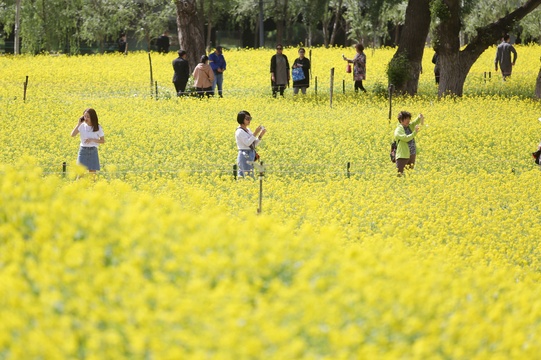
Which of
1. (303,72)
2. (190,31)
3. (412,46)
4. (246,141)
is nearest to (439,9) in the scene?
(412,46)

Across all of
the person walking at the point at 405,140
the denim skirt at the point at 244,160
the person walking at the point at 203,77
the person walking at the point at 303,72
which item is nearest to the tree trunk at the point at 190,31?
the person walking at the point at 203,77

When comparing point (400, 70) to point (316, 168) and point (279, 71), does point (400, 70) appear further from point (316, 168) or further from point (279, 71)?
point (316, 168)

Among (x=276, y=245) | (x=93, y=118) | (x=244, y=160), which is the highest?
(x=276, y=245)

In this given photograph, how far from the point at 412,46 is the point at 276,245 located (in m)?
24.4

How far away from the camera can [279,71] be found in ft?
98.3

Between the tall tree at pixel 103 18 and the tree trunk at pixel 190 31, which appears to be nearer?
the tree trunk at pixel 190 31

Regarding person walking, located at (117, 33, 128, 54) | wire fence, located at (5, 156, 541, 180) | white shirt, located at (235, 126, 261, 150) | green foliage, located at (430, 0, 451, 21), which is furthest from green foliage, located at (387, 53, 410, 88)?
person walking, located at (117, 33, 128, 54)

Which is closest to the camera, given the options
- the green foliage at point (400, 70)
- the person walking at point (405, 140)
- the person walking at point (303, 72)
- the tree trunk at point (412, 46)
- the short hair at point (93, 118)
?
the short hair at point (93, 118)

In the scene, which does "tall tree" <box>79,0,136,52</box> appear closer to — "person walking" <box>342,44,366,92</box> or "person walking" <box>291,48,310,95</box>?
"person walking" <box>342,44,366,92</box>

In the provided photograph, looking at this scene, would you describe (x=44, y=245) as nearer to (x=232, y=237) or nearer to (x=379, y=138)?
(x=232, y=237)

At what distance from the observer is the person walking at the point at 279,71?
1171 inches

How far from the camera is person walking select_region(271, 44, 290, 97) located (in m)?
29.8

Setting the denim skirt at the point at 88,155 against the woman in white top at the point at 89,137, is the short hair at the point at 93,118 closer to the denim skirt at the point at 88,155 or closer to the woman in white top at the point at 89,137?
the woman in white top at the point at 89,137

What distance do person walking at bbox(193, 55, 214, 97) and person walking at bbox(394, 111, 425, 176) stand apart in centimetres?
1162
